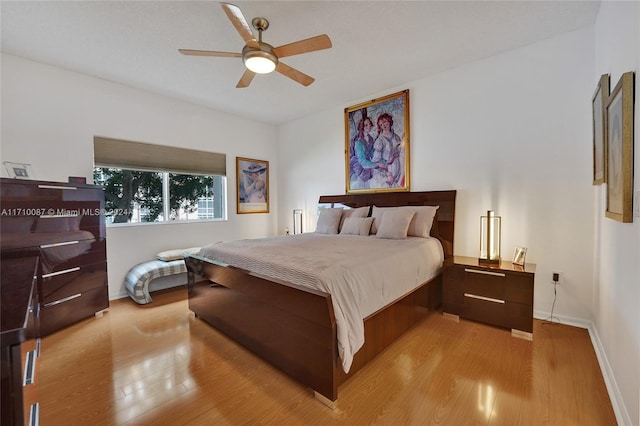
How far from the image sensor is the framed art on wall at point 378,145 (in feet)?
12.1

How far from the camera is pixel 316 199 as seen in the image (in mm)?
4820

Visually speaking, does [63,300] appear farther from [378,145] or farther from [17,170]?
[378,145]

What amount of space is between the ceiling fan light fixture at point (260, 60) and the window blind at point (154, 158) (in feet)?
7.76

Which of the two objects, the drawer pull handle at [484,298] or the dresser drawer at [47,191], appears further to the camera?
the drawer pull handle at [484,298]

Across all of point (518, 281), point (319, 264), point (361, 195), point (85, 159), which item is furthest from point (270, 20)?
point (518, 281)

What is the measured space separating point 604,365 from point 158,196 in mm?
5023

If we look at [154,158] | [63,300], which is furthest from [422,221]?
Answer: [63,300]

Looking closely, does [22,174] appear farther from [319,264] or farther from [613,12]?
[613,12]

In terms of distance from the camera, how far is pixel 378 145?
3.94 m

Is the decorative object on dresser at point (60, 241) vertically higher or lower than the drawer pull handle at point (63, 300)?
higher

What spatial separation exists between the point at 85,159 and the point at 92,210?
2.85 feet

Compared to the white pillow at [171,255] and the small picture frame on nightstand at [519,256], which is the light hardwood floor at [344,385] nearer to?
the small picture frame on nightstand at [519,256]

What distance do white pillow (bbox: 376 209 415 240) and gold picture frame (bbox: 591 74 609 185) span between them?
1566 mm

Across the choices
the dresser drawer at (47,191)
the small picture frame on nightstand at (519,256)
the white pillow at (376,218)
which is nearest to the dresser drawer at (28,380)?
the dresser drawer at (47,191)
